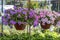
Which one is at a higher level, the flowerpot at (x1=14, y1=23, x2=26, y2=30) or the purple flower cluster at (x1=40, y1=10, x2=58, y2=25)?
the purple flower cluster at (x1=40, y1=10, x2=58, y2=25)

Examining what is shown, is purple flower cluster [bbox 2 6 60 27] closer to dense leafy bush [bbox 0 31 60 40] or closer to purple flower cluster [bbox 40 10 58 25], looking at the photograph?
purple flower cluster [bbox 40 10 58 25]

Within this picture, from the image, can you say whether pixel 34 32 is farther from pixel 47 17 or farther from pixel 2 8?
pixel 2 8

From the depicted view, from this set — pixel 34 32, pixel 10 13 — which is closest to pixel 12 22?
pixel 10 13

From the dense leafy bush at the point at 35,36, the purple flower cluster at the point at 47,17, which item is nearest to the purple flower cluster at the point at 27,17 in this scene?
the purple flower cluster at the point at 47,17

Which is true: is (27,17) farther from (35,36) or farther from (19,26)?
(35,36)

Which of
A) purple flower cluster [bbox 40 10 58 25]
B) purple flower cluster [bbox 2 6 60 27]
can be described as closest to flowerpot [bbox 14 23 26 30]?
purple flower cluster [bbox 2 6 60 27]

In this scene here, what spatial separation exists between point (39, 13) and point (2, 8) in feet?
1.73

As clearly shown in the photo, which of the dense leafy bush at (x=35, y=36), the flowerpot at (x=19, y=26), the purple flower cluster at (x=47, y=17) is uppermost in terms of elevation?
the purple flower cluster at (x=47, y=17)

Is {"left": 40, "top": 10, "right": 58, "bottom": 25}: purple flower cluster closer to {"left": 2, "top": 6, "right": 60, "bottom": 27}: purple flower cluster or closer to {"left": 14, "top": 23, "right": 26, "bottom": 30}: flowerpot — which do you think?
{"left": 2, "top": 6, "right": 60, "bottom": 27}: purple flower cluster

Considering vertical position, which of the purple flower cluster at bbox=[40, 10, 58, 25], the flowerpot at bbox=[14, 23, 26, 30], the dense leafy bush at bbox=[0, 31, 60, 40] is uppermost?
the purple flower cluster at bbox=[40, 10, 58, 25]

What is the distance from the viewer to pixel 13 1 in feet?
10.8

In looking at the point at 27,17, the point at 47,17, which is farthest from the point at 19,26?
the point at 47,17

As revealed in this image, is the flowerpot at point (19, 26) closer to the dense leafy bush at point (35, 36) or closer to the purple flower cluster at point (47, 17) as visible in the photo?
the dense leafy bush at point (35, 36)

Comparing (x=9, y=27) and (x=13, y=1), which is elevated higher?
(x=13, y=1)
